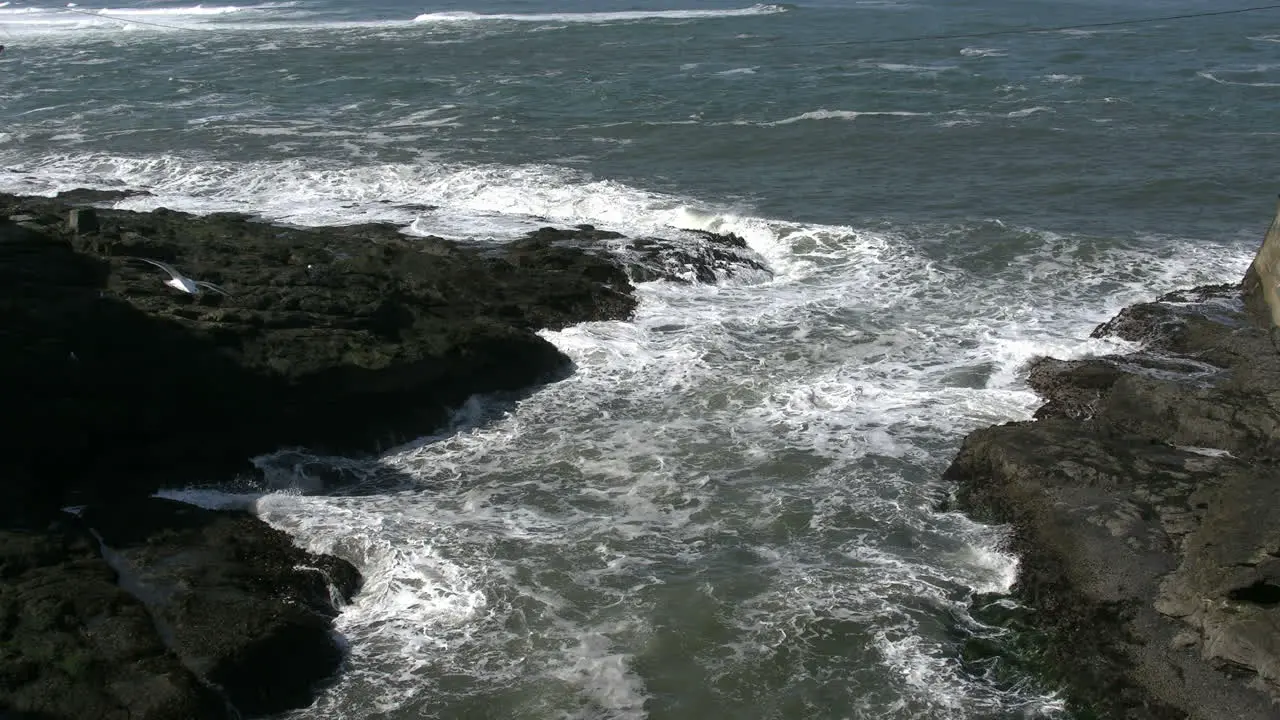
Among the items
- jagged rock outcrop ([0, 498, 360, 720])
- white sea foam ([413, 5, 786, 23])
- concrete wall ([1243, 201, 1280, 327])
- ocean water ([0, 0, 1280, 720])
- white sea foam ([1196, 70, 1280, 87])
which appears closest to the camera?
jagged rock outcrop ([0, 498, 360, 720])

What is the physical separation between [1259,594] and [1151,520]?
1.82 meters

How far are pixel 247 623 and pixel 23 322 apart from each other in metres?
5.31

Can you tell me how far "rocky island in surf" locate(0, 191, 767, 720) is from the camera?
10.4 metres

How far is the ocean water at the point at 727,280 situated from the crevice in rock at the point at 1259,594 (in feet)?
5.61

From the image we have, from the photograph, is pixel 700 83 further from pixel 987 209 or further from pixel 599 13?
pixel 599 13

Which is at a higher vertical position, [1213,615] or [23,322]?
[23,322]

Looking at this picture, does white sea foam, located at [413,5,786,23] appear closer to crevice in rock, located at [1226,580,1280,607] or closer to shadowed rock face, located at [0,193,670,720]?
shadowed rock face, located at [0,193,670,720]

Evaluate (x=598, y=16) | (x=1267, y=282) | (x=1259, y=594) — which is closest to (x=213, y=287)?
(x=1259, y=594)

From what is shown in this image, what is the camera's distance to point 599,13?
195 feet

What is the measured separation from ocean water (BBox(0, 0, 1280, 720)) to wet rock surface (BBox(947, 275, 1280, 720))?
503 millimetres

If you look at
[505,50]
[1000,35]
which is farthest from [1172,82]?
[505,50]

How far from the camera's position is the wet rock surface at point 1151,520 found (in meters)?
10.2

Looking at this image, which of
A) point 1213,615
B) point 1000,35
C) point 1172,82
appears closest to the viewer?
point 1213,615

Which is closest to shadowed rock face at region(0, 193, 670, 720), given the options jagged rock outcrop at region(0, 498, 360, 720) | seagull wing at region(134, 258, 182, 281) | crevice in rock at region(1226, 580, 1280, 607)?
jagged rock outcrop at region(0, 498, 360, 720)
